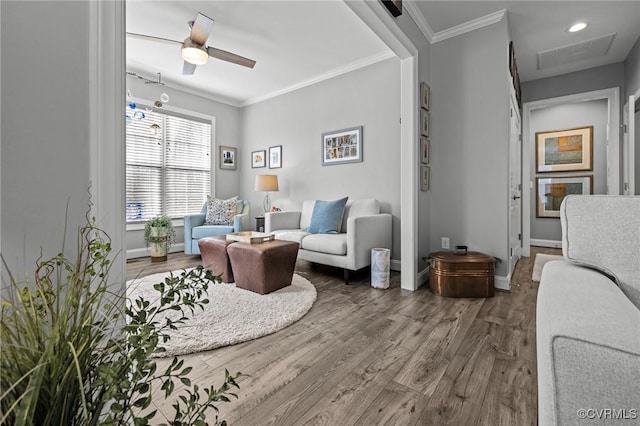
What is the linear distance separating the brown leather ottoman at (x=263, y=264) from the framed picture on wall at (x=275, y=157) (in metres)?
2.33

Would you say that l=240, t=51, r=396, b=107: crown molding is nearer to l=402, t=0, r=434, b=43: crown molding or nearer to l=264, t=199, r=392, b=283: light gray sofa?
l=402, t=0, r=434, b=43: crown molding

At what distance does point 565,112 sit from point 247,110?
18.4 ft

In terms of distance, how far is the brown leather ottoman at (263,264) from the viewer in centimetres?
253

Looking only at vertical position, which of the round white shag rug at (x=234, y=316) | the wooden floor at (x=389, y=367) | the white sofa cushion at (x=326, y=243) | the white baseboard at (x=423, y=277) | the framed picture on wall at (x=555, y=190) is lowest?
the wooden floor at (x=389, y=367)

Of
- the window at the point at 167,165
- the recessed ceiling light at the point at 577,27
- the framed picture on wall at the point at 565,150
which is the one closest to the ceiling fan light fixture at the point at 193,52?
the window at the point at 167,165

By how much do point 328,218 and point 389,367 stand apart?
2.12 meters

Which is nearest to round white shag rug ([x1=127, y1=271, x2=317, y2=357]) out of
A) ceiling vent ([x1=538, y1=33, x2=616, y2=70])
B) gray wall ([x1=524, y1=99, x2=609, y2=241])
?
ceiling vent ([x1=538, y1=33, x2=616, y2=70])

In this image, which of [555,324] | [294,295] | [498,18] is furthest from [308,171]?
[555,324]

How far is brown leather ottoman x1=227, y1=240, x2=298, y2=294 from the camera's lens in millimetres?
2525

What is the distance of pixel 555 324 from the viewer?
0.61m

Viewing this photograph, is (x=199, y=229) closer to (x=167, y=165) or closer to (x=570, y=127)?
(x=167, y=165)

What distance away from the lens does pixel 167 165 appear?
4613 millimetres

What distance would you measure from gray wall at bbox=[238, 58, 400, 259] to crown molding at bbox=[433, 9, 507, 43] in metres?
0.62

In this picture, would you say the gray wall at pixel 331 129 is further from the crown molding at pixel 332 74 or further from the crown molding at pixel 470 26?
the crown molding at pixel 470 26
